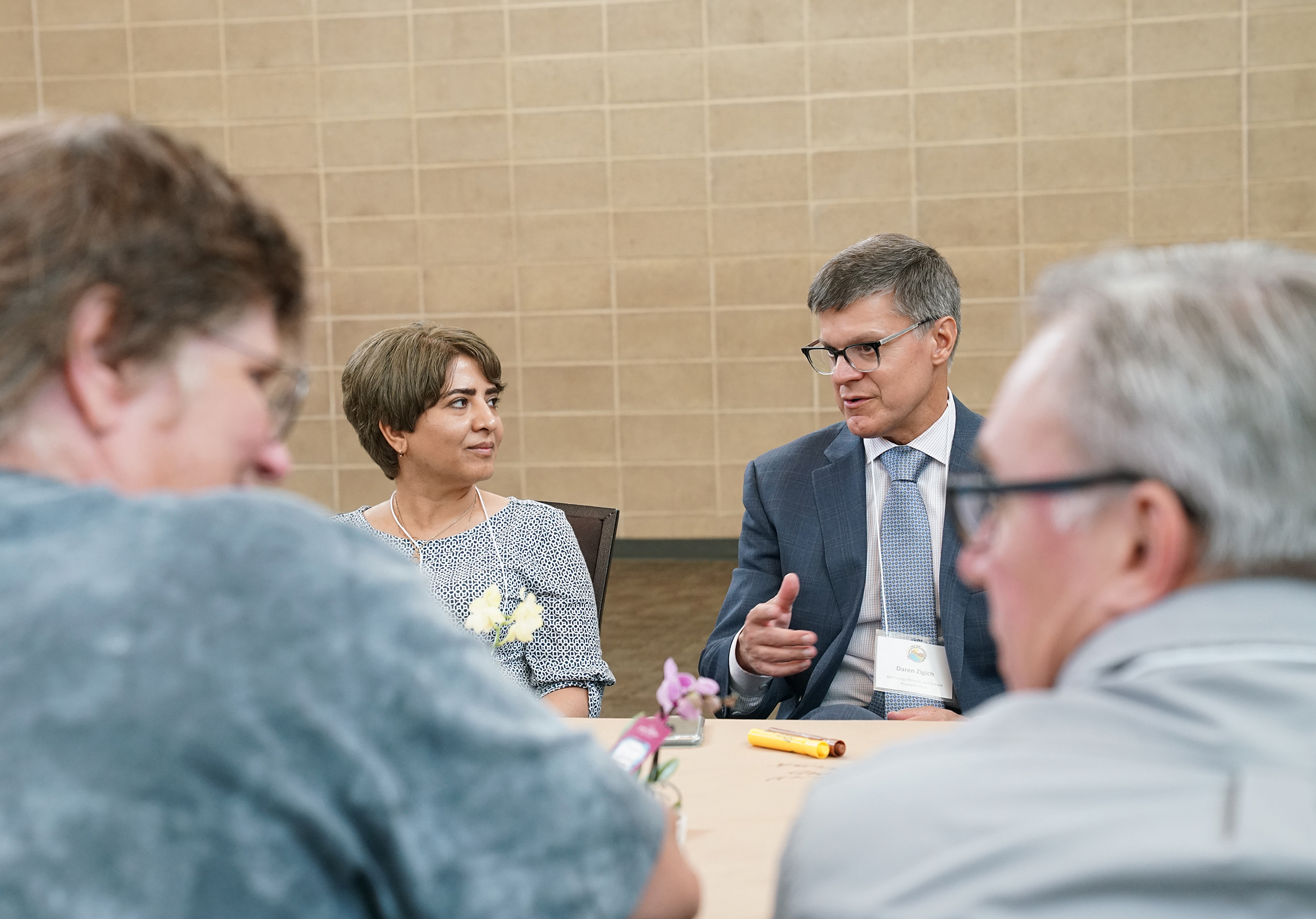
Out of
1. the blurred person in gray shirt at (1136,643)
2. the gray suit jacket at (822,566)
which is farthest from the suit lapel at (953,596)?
the blurred person in gray shirt at (1136,643)

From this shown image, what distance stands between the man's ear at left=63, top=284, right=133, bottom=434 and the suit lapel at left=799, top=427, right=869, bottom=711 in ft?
6.14

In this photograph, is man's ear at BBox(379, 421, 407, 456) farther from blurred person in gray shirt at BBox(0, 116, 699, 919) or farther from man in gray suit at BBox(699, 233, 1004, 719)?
blurred person in gray shirt at BBox(0, 116, 699, 919)

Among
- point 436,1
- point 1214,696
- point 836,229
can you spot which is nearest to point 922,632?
point 1214,696

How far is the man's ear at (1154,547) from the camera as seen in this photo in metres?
0.75

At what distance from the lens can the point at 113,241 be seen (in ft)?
2.69

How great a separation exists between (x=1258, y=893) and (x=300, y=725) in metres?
0.53

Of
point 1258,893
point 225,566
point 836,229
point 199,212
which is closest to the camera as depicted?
point 1258,893

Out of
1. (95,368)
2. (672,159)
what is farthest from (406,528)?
(672,159)

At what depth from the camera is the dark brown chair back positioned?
298cm

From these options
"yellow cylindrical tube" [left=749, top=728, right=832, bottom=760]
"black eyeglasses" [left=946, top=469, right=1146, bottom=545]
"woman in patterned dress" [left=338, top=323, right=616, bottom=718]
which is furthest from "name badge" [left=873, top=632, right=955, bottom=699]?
"black eyeglasses" [left=946, top=469, right=1146, bottom=545]

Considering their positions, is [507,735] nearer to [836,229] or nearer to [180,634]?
[180,634]

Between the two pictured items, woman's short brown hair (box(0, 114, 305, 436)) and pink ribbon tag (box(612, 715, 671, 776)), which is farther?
pink ribbon tag (box(612, 715, 671, 776))

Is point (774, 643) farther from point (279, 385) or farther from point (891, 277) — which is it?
point (279, 385)

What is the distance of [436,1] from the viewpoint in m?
6.82
